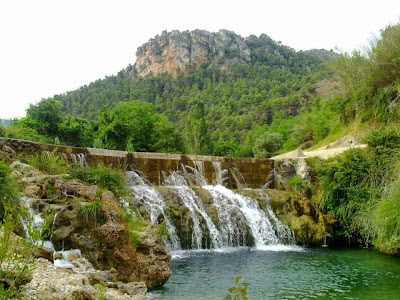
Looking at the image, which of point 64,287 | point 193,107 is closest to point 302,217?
point 64,287

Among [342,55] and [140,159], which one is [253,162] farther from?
[342,55]

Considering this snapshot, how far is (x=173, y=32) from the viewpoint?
11338 cm

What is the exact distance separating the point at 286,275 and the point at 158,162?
25.7ft

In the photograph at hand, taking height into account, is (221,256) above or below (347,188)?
below

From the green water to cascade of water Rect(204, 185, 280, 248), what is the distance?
0.96 metres

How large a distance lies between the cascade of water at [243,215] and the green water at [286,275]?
96 cm

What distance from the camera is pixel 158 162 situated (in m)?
14.8

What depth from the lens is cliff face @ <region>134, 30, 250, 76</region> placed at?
104 metres

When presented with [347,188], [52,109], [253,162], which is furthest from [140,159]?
[52,109]

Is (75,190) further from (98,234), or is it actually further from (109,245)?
(109,245)

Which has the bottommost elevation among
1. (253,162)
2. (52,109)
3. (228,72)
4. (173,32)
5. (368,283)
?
(368,283)

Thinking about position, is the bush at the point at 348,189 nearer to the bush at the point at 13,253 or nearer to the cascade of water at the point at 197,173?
the cascade of water at the point at 197,173

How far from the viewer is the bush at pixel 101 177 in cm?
870

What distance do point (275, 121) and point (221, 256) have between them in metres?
40.3
